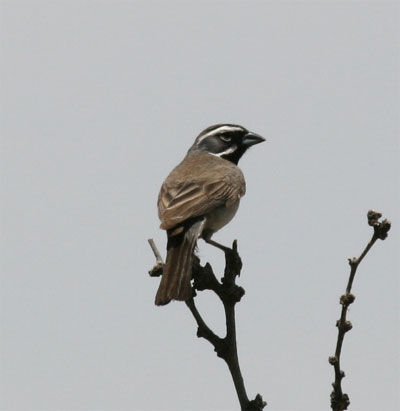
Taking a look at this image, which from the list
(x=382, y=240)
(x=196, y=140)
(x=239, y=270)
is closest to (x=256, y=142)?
(x=196, y=140)

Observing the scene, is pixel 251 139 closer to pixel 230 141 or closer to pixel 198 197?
pixel 230 141

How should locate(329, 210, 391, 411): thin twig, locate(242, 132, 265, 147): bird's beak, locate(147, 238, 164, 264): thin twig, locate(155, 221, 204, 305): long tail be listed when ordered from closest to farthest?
1. locate(329, 210, 391, 411): thin twig
2. locate(155, 221, 204, 305): long tail
3. locate(147, 238, 164, 264): thin twig
4. locate(242, 132, 265, 147): bird's beak

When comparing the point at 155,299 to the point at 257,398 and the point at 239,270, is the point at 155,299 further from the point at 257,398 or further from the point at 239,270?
the point at 257,398

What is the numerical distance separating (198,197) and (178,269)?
2371 millimetres

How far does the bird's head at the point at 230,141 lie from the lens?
1274cm

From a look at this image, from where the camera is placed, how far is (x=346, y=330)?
5855mm

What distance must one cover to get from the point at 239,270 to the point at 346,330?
2.07 metres

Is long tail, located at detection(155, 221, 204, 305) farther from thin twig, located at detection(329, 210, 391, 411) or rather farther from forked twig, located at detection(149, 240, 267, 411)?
thin twig, located at detection(329, 210, 391, 411)

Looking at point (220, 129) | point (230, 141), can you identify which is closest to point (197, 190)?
point (230, 141)

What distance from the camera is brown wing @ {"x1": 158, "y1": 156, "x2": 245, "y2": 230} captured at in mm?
9789

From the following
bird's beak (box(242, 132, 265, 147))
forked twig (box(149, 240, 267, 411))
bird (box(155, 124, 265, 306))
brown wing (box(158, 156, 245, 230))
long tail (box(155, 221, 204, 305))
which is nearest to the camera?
forked twig (box(149, 240, 267, 411))

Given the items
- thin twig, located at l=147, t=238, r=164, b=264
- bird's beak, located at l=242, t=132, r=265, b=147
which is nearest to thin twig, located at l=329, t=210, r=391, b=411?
thin twig, located at l=147, t=238, r=164, b=264

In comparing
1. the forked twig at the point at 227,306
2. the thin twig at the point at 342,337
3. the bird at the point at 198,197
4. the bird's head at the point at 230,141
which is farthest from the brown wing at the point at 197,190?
the thin twig at the point at 342,337

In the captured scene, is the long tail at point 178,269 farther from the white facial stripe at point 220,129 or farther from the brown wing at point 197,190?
the white facial stripe at point 220,129
